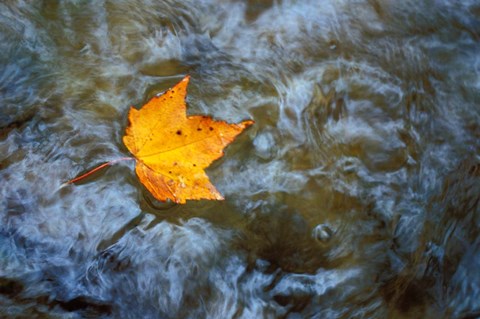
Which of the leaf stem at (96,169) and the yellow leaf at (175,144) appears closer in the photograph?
the yellow leaf at (175,144)

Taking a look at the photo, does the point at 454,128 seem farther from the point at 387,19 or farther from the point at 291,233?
the point at 291,233

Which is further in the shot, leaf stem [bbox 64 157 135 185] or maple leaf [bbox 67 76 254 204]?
leaf stem [bbox 64 157 135 185]

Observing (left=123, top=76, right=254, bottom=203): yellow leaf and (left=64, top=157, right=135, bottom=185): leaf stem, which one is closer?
(left=123, top=76, right=254, bottom=203): yellow leaf

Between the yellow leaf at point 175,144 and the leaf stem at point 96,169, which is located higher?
the yellow leaf at point 175,144

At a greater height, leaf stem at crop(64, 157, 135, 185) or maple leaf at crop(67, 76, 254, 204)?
maple leaf at crop(67, 76, 254, 204)

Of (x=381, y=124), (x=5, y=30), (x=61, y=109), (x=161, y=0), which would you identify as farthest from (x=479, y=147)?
(x=5, y=30)
